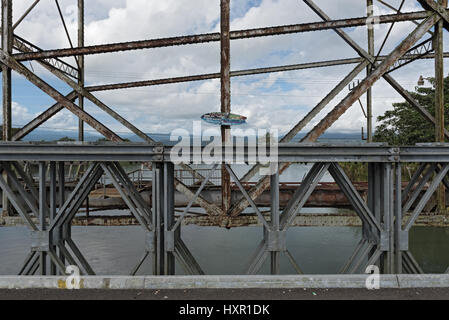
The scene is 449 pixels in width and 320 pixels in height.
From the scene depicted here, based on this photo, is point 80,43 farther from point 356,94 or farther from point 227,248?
point 227,248

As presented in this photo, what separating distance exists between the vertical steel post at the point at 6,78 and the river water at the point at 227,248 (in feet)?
35.6

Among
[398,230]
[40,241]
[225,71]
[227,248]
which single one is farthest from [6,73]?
[227,248]

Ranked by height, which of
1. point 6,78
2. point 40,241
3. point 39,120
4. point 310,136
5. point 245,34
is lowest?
point 40,241

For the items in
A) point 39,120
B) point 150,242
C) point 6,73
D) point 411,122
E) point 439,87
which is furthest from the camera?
point 411,122

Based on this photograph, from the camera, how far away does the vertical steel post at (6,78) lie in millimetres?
9591

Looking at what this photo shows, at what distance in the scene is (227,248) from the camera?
935 inches

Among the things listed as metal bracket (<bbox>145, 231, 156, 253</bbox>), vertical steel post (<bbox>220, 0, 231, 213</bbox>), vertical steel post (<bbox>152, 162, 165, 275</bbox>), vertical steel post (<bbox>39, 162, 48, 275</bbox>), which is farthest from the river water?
metal bracket (<bbox>145, 231, 156, 253</bbox>)

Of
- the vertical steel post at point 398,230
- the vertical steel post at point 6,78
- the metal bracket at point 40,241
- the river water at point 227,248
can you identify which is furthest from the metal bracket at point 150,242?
the river water at point 227,248

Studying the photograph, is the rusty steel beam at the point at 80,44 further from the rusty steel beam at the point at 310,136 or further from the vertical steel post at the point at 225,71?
the rusty steel beam at the point at 310,136

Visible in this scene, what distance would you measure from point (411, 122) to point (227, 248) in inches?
1544

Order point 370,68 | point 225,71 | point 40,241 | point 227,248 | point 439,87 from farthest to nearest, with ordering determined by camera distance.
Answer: point 227,248, point 370,68, point 439,87, point 225,71, point 40,241

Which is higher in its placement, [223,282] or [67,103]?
[67,103]
